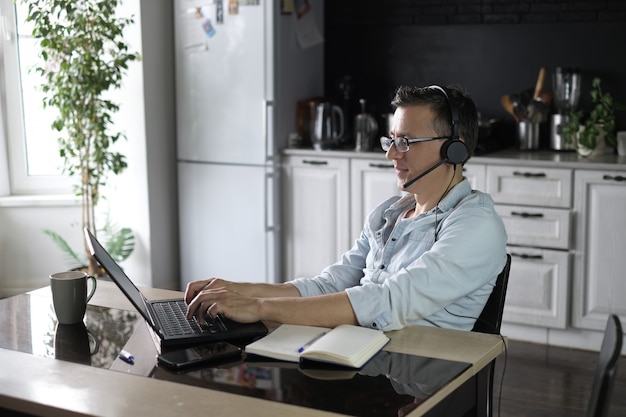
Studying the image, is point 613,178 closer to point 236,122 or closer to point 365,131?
point 365,131

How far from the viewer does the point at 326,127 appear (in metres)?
4.70

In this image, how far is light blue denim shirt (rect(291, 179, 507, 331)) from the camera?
201cm

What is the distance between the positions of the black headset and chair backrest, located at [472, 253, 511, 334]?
29 centimetres

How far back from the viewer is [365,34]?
16.5 ft

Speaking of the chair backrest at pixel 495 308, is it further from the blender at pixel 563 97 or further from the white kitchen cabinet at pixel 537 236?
the blender at pixel 563 97

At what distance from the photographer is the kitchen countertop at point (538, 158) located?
398cm

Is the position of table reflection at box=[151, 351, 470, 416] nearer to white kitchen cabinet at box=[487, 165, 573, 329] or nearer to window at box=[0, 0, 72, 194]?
white kitchen cabinet at box=[487, 165, 573, 329]

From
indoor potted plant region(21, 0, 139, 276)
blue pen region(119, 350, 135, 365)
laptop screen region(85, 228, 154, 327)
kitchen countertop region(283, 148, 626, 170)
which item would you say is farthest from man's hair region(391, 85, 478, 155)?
indoor potted plant region(21, 0, 139, 276)

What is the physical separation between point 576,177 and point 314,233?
1.41 meters

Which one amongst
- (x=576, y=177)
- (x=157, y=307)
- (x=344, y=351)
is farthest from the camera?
(x=576, y=177)

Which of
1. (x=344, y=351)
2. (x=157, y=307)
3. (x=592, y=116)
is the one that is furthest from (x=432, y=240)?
(x=592, y=116)

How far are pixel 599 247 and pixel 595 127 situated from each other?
1.93ft

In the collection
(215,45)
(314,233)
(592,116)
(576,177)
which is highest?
(215,45)

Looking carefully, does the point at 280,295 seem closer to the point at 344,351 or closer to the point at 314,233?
the point at 344,351
